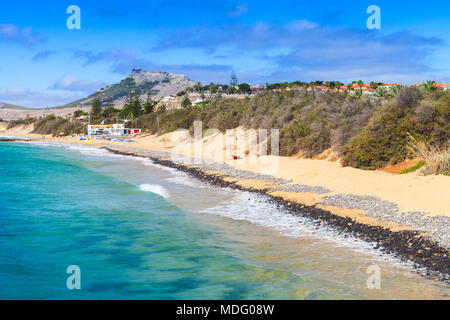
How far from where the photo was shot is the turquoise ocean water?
836cm

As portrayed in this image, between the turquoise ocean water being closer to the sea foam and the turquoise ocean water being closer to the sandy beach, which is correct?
the sea foam

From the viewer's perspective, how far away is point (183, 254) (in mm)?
10812

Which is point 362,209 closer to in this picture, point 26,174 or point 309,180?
point 309,180

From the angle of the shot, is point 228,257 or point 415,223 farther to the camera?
point 415,223

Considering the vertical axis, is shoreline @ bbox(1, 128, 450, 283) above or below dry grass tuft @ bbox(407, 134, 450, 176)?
below

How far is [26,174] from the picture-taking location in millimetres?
32781

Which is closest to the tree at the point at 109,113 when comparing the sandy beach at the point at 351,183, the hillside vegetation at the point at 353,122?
the hillside vegetation at the point at 353,122

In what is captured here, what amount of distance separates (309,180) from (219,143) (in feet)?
82.0

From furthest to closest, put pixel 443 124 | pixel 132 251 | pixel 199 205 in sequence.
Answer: pixel 443 124, pixel 199 205, pixel 132 251

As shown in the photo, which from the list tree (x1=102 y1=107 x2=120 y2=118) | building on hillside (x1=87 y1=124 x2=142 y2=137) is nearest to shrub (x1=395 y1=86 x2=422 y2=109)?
building on hillside (x1=87 y1=124 x2=142 y2=137)

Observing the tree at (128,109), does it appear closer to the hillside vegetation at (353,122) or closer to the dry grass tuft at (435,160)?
the hillside vegetation at (353,122)

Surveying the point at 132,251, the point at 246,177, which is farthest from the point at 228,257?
the point at 246,177

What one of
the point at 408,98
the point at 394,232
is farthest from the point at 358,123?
the point at 394,232

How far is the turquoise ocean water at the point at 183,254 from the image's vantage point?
27.4ft
